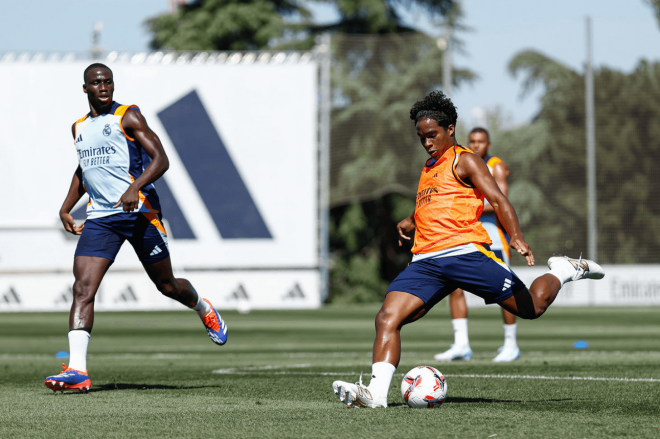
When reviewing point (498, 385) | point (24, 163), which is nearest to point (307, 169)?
point (24, 163)

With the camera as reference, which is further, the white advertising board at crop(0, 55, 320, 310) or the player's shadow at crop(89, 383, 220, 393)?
the white advertising board at crop(0, 55, 320, 310)

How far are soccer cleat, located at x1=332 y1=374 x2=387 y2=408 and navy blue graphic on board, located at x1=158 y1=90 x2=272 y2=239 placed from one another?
20.7 metres

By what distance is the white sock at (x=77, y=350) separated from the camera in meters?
7.15

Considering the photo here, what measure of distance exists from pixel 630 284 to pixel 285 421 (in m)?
23.4

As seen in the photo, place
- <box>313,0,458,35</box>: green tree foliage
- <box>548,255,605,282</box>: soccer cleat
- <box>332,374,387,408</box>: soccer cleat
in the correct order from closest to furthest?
<box>332,374,387,408</box>: soccer cleat, <box>548,255,605,282</box>: soccer cleat, <box>313,0,458,35</box>: green tree foliage

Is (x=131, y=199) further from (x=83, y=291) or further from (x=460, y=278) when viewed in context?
(x=460, y=278)

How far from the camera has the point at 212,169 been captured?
26703 millimetres

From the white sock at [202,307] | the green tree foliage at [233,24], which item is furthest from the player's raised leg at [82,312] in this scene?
the green tree foliage at [233,24]

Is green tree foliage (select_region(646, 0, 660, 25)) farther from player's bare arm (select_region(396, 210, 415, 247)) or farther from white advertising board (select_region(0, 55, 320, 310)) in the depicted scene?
player's bare arm (select_region(396, 210, 415, 247))

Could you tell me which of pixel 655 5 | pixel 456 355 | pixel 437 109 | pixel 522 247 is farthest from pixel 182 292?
pixel 655 5

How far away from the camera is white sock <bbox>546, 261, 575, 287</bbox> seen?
22.6ft

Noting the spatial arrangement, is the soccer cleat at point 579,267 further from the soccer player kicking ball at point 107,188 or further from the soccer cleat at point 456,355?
the soccer cleat at point 456,355

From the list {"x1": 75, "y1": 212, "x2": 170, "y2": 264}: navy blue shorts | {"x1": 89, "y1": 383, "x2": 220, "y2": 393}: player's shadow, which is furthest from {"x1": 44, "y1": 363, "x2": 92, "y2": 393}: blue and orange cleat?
{"x1": 75, "y1": 212, "x2": 170, "y2": 264}: navy blue shorts

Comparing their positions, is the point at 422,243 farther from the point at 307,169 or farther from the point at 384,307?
the point at 307,169
